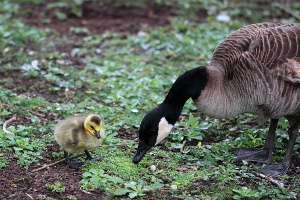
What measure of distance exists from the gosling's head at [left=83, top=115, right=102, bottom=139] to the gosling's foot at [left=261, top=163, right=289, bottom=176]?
6.54 feet

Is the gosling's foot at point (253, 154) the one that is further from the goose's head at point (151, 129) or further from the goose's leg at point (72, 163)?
the goose's leg at point (72, 163)

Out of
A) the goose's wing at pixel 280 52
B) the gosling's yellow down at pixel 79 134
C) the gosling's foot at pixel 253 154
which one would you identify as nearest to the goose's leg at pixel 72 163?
the gosling's yellow down at pixel 79 134

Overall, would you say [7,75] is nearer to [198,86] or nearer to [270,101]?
[198,86]

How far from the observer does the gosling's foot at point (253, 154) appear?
20.5 ft

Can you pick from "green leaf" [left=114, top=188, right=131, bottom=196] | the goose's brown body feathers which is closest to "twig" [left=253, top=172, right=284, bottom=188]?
the goose's brown body feathers

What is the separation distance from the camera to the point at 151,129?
18.4ft

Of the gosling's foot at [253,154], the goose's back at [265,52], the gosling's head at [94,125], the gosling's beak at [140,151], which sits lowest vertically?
the gosling's foot at [253,154]

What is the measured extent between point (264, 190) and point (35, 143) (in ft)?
8.77

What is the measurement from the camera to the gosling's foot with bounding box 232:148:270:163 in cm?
626

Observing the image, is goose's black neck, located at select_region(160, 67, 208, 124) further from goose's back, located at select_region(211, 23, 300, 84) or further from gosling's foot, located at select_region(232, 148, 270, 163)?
gosling's foot, located at select_region(232, 148, 270, 163)

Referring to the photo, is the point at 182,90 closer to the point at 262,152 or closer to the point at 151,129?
the point at 151,129

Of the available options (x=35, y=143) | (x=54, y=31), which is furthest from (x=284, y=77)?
(x=54, y=31)

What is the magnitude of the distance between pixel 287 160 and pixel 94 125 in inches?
92.9

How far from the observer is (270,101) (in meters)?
5.78
